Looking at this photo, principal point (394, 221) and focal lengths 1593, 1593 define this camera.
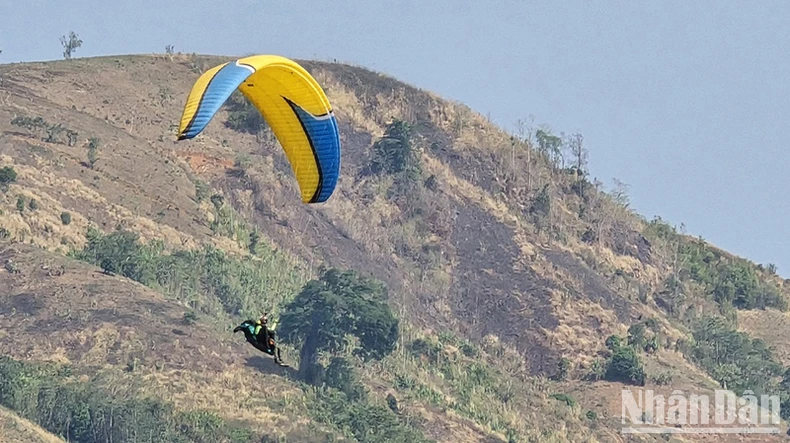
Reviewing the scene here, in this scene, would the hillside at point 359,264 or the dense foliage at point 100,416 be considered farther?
the hillside at point 359,264

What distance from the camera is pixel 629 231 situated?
86938 millimetres

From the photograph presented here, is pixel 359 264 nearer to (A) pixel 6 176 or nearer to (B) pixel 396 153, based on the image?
(B) pixel 396 153

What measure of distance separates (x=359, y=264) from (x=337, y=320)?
16031mm

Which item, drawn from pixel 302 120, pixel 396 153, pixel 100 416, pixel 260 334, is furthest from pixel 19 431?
pixel 396 153

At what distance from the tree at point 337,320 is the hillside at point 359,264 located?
3.54 feet

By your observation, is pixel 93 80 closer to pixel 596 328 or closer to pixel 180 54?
pixel 180 54

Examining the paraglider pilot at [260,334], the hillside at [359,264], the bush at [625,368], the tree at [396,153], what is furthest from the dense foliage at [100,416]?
the tree at [396,153]

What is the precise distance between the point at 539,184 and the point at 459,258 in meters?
9.12

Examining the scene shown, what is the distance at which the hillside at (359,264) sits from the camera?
180 feet

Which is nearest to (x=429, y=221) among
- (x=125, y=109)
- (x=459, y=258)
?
(x=459, y=258)

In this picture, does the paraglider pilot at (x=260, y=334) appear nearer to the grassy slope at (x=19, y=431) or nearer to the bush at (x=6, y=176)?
the grassy slope at (x=19, y=431)

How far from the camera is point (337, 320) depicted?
195 ft

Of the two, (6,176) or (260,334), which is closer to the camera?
(260,334)

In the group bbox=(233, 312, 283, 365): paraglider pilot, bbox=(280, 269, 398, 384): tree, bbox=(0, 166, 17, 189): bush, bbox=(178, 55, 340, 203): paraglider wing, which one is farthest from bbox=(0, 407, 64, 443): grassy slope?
bbox=(233, 312, 283, 365): paraglider pilot
